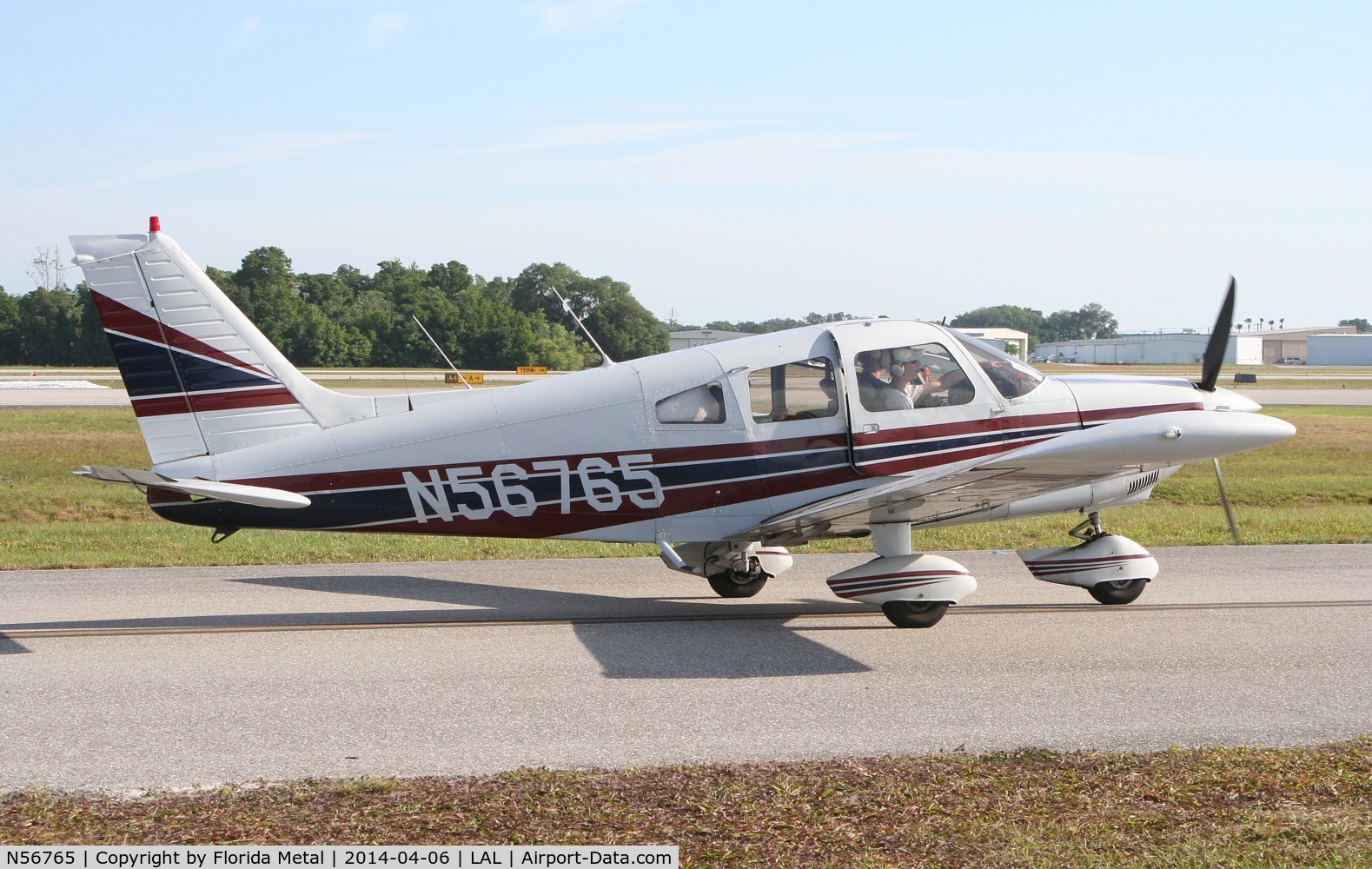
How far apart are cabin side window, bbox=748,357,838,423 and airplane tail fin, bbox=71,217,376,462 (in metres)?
3.69

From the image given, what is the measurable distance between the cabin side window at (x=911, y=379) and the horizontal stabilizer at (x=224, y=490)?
4673 millimetres

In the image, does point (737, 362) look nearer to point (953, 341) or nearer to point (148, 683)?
point (953, 341)

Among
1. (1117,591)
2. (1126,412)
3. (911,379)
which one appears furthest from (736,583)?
(1126,412)

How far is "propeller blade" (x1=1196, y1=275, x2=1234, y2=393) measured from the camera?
10.5m

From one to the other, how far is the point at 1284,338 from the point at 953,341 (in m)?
160

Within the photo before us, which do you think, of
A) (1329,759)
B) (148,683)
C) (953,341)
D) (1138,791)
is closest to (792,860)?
(1138,791)

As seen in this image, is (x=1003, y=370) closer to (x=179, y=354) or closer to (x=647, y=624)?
(x=647, y=624)

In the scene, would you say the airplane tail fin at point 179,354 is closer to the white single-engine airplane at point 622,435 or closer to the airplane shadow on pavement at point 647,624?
the white single-engine airplane at point 622,435

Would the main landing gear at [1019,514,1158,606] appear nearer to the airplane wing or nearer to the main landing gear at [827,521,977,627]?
the airplane wing

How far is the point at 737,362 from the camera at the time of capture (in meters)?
10.0

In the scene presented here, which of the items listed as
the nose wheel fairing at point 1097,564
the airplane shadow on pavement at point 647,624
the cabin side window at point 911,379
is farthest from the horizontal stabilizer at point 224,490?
the nose wheel fairing at point 1097,564

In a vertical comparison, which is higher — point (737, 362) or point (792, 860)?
point (737, 362)

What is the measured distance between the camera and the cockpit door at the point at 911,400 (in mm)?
9984

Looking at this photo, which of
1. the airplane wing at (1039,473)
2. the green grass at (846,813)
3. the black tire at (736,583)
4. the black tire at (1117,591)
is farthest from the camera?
the black tire at (736,583)
